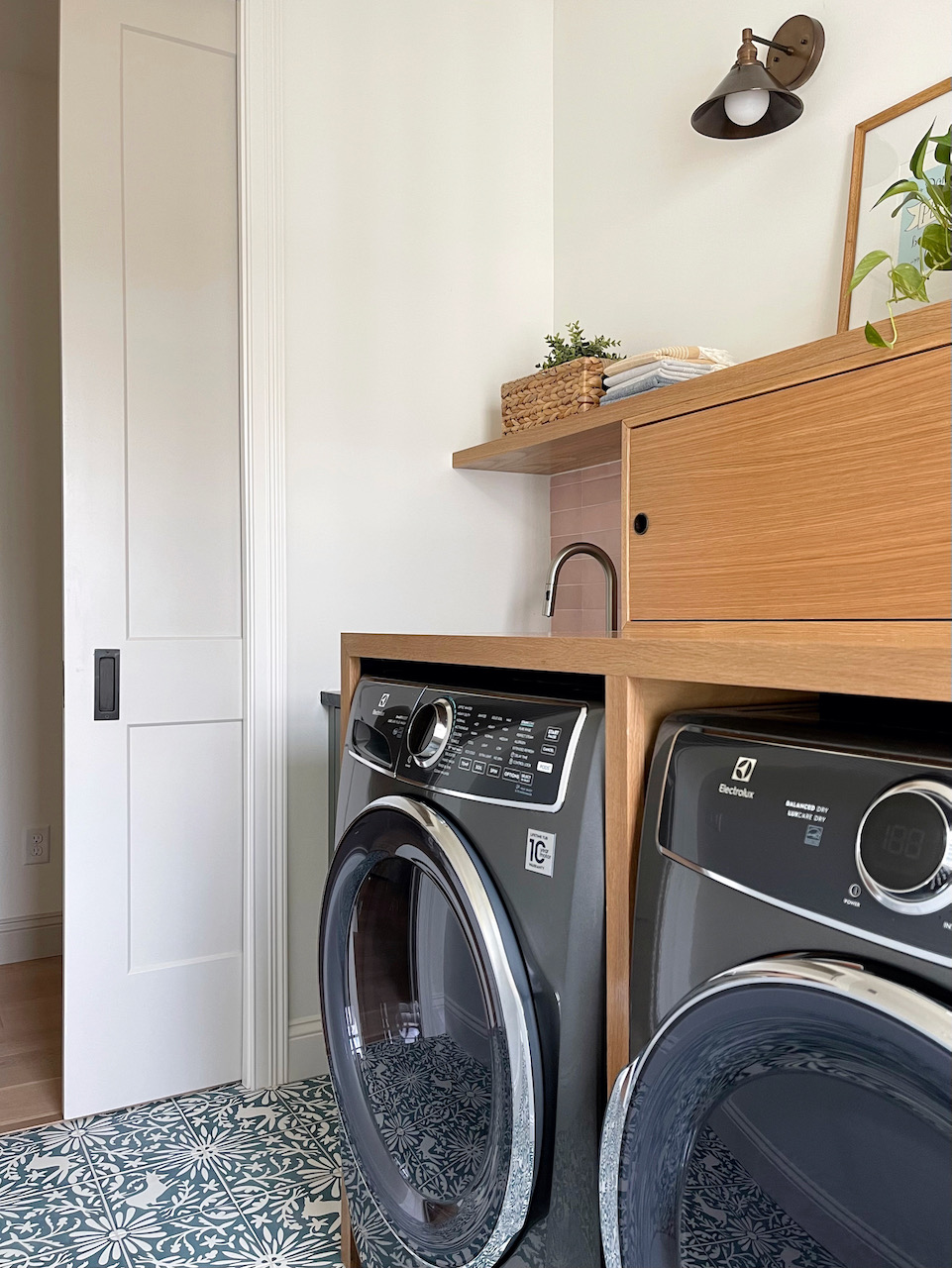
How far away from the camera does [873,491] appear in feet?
3.75

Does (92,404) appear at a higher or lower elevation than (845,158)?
lower

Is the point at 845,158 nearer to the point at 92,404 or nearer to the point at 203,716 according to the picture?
the point at 92,404

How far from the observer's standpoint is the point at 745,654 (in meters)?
0.81

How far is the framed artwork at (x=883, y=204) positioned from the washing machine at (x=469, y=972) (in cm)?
93

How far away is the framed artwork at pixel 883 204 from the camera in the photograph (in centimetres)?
151

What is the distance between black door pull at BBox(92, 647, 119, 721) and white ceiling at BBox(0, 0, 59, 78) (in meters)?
1.87

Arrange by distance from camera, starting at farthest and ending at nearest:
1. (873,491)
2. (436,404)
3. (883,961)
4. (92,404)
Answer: (436,404) < (92,404) < (873,491) < (883,961)

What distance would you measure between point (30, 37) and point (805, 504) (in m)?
2.78

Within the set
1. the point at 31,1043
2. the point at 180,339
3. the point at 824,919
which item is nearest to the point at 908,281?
the point at 824,919

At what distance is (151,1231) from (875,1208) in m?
1.41

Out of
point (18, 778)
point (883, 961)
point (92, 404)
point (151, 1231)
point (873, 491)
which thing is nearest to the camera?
point (883, 961)

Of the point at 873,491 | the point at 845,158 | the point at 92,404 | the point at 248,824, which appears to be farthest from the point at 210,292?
the point at 873,491

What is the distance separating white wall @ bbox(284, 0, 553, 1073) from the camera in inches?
87.1

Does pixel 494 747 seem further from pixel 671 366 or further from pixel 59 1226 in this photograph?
pixel 59 1226
